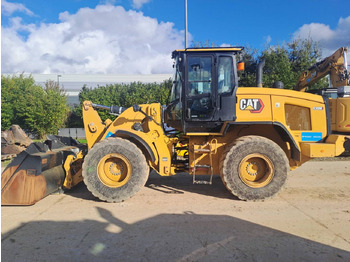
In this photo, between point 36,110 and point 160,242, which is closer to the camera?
point 160,242

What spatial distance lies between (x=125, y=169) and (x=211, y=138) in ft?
5.94

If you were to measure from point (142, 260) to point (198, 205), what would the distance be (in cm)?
190

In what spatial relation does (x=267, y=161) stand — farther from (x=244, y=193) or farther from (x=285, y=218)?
(x=285, y=218)

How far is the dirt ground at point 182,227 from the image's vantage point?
297 centimetres

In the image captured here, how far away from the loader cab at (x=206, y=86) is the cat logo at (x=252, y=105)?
0.18 metres

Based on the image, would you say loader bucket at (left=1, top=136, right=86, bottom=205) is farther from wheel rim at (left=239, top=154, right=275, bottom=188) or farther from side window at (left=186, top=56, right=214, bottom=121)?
wheel rim at (left=239, top=154, right=275, bottom=188)

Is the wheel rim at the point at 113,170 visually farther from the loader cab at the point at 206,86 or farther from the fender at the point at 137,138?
the loader cab at the point at 206,86

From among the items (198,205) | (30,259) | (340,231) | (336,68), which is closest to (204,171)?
(198,205)

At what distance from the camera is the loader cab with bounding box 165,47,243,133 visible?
195 inches

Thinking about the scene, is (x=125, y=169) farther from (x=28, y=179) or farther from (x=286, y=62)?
(x=286, y=62)

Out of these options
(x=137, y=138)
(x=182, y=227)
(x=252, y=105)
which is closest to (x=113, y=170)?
(x=137, y=138)

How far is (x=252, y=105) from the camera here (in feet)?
16.2

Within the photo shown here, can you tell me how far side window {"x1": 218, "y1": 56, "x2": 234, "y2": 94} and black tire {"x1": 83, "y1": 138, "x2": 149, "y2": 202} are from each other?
203cm

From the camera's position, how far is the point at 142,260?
9.37 feet
